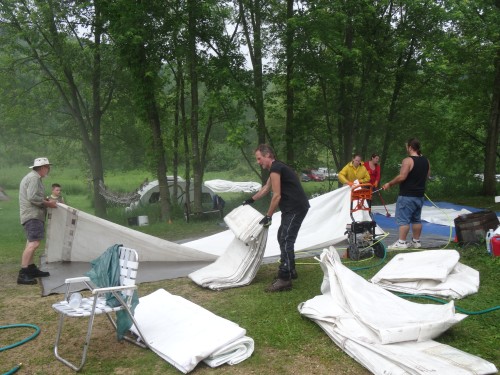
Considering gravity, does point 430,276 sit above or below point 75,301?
below

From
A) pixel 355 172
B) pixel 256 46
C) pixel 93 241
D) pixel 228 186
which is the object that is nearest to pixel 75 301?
pixel 93 241

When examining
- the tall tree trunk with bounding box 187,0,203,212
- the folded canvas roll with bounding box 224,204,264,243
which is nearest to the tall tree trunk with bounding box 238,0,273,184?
the tall tree trunk with bounding box 187,0,203,212

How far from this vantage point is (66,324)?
15.0 feet

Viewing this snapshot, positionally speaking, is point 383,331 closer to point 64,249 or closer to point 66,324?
point 66,324

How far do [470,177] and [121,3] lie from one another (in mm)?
12484

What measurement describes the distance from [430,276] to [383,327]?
1579 millimetres

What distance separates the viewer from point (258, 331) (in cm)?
413

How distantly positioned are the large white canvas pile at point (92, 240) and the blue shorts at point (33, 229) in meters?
0.75

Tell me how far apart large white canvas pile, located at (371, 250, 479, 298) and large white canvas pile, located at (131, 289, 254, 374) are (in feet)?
6.73

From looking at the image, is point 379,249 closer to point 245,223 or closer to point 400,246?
point 400,246

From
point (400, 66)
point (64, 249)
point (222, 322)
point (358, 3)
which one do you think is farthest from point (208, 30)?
point (222, 322)

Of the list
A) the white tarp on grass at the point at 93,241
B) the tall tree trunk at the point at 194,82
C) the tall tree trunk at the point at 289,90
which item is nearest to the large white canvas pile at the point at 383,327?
the white tarp on grass at the point at 93,241

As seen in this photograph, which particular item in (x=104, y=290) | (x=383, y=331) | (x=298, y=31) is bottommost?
(x=383, y=331)

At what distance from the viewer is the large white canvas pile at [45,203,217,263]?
680 cm
